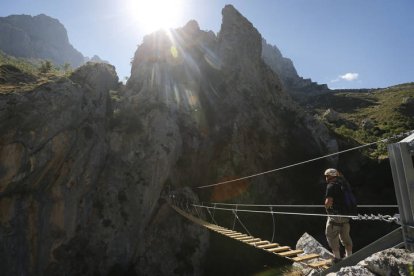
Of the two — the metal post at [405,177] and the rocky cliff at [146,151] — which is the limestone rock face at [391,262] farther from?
the rocky cliff at [146,151]

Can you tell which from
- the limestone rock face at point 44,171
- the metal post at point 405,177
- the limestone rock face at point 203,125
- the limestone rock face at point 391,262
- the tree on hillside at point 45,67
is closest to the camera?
the metal post at point 405,177

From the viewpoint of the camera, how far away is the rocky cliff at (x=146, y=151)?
59.2 ft

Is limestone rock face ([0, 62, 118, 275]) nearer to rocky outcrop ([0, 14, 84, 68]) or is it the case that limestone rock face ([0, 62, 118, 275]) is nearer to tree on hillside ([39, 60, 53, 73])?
tree on hillside ([39, 60, 53, 73])

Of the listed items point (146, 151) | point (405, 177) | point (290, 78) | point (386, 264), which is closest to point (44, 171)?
point (146, 151)

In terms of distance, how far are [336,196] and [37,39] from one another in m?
155

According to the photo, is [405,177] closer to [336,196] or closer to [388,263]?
[388,263]

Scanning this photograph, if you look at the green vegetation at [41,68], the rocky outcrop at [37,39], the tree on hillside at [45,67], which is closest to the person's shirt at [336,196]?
the green vegetation at [41,68]

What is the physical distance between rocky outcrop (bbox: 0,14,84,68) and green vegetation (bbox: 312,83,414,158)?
92.0 m

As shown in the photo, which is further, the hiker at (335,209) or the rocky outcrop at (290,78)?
the rocky outcrop at (290,78)

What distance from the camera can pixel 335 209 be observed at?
7.53 metres

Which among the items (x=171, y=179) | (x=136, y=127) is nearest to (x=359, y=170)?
(x=171, y=179)

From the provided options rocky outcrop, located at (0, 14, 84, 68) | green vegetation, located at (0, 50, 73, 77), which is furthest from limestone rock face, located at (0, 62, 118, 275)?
rocky outcrop, located at (0, 14, 84, 68)

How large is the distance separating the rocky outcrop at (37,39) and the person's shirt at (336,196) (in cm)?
12098

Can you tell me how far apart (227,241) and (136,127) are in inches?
431
